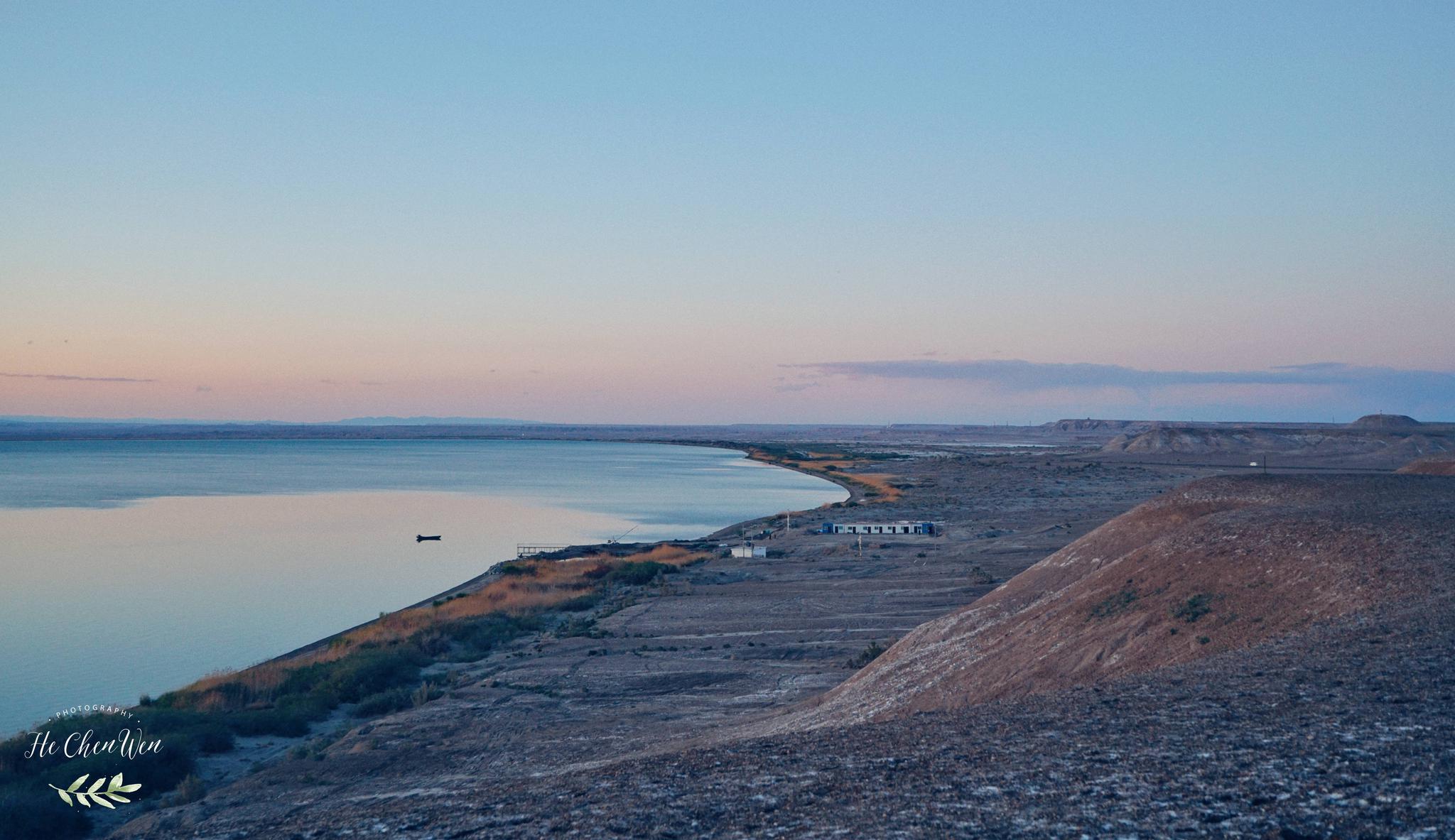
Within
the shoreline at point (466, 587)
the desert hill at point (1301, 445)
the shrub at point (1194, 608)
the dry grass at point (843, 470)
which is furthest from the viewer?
the desert hill at point (1301, 445)

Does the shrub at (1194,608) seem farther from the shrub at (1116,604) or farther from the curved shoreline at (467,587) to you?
the curved shoreline at (467,587)

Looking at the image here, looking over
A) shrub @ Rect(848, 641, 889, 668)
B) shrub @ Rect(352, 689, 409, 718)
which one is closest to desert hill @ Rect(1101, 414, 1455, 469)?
shrub @ Rect(848, 641, 889, 668)

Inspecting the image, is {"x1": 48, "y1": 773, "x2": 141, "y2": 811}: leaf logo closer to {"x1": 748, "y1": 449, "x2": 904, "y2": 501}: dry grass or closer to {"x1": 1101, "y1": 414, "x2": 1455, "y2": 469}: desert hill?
{"x1": 748, "y1": 449, "x2": 904, "y2": 501}: dry grass

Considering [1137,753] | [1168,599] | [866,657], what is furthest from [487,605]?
[1137,753]

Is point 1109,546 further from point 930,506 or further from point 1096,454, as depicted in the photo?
point 1096,454

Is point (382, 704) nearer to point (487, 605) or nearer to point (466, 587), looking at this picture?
point (487, 605)

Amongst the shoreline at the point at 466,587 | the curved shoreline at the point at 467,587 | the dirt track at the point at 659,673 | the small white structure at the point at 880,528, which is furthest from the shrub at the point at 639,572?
the small white structure at the point at 880,528
